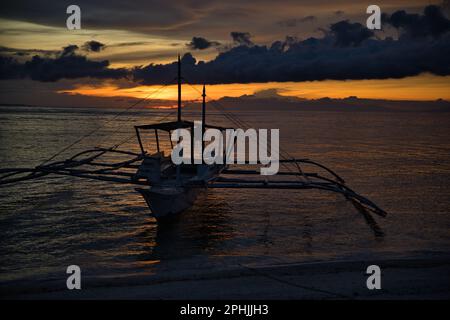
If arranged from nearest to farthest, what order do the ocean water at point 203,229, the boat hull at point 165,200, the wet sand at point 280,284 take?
the wet sand at point 280,284 → the ocean water at point 203,229 → the boat hull at point 165,200

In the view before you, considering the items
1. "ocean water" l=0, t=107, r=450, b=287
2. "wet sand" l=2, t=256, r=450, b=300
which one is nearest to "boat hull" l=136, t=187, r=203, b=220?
"ocean water" l=0, t=107, r=450, b=287

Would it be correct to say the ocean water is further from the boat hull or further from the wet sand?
the wet sand

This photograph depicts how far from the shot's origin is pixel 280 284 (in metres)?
11.0

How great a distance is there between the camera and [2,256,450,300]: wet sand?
10.2 meters

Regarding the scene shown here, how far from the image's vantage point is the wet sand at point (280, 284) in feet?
33.5

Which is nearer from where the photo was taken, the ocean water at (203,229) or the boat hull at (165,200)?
the ocean water at (203,229)

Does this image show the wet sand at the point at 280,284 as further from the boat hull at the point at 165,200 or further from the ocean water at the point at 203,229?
the boat hull at the point at 165,200

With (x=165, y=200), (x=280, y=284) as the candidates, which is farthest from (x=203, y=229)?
(x=280, y=284)

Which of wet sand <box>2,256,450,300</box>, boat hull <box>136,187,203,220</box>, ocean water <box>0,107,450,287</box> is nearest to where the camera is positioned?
wet sand <box>2,256,450,300</box>

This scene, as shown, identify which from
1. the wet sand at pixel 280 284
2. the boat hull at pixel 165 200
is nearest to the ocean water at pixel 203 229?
the boat hull at pixel 165 200

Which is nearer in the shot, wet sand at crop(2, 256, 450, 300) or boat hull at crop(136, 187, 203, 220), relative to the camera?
wet sand at crop(2, 256, 450, 300)

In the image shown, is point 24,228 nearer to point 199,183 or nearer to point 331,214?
point 199,183
